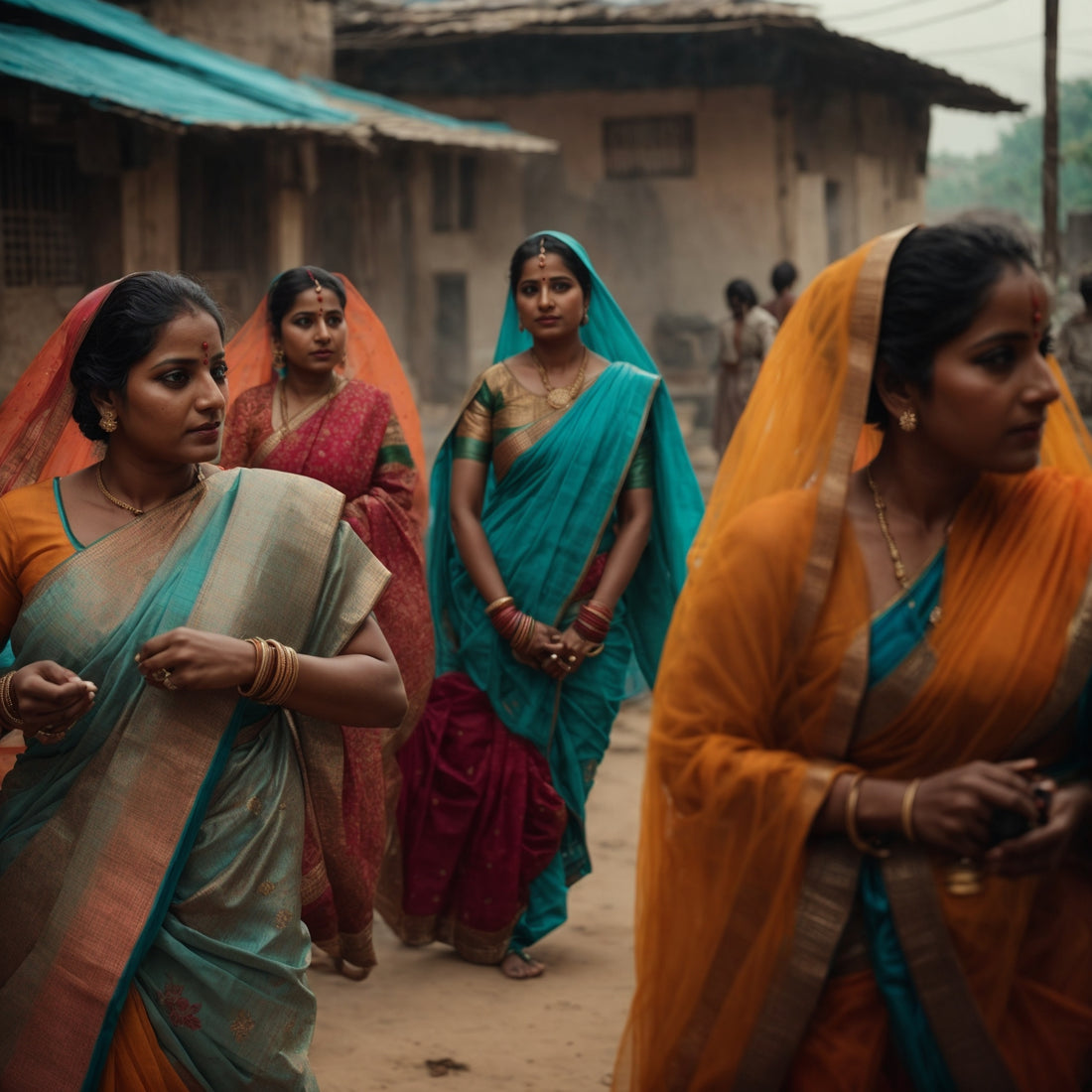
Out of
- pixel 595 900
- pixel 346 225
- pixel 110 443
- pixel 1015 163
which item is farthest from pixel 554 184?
pixel 1015 163

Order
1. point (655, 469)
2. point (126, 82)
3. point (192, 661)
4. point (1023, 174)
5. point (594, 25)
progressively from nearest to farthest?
point (192, 661)
point (655, 469)
point (126, 82)
point (594, 25)
point (1023, 174)

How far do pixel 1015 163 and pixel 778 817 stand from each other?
62701 mm

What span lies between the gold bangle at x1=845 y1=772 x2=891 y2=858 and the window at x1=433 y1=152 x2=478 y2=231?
16.8 metres

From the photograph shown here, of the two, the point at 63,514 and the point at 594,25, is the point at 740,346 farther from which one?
the point at 63,514

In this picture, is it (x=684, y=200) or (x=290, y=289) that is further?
(x=684, y=200)

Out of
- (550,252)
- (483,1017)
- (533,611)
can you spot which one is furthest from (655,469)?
(483,1017)

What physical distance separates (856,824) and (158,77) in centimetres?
1005

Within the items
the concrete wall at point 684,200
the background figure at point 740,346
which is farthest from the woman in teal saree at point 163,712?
the concrete wall at point 684,200

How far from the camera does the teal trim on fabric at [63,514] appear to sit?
7.72 feet

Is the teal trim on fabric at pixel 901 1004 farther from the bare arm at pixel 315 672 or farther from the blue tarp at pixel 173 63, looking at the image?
the blue tarp at pixel 173 63

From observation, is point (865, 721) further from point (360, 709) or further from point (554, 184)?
point (554, 184)

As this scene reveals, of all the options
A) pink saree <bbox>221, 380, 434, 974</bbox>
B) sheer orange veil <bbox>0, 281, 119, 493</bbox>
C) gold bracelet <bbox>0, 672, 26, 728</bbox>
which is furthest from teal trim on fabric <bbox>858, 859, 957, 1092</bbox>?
pink saree <bbox>221, 380, 434, 974</bbox>

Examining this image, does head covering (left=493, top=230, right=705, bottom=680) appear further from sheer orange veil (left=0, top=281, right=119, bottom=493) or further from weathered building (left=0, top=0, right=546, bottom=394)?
weathered building (left=0, top=0, right=546, bottom=394)

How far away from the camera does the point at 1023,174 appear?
57.1 m
